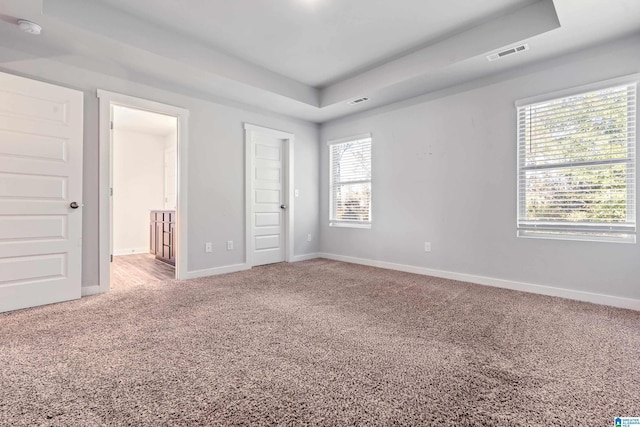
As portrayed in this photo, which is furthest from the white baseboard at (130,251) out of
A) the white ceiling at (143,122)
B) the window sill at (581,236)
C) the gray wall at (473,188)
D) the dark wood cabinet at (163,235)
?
the window sill at (581,236)

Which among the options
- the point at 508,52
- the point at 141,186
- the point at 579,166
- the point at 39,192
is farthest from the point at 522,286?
the point at 141,186

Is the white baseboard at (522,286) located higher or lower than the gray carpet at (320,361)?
higher

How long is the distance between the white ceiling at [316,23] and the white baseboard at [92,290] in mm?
2708

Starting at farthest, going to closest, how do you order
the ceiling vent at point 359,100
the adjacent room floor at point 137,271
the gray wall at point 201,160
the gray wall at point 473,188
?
the ceiling vent at point 359,100 < the adjacent room floor at point 137,271 < the gray wall at point 201,160 < the gray wall at point 473,188

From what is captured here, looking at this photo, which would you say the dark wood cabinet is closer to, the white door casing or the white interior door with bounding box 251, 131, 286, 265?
the white door casing

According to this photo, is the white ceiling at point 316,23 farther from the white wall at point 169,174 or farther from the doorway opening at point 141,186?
the white wall at point 169,174

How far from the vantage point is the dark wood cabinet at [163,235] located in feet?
16.1

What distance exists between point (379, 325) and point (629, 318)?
2.11m

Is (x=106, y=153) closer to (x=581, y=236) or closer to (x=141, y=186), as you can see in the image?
(x=141, y=186)

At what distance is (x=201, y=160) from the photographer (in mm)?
4074

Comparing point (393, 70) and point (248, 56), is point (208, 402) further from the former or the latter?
point (393, 70)

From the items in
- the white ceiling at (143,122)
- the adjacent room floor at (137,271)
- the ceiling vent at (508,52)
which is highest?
the white ceiling at (143,122)

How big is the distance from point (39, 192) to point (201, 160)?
1680 mm

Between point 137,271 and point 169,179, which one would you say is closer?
point 137,271
